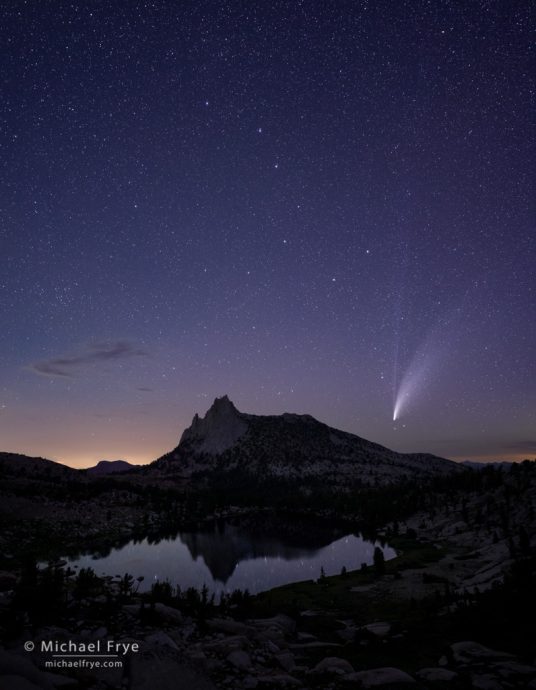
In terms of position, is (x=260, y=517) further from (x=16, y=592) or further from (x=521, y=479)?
(x=16, y=592)

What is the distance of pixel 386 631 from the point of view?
21.2m

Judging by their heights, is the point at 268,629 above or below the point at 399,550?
above

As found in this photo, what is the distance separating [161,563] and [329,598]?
94.2 feet

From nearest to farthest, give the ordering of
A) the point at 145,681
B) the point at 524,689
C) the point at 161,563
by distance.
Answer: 1. the point at 145,681
2. the point at 524,689
3. the point at 161,563

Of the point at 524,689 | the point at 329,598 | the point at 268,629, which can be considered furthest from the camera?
the point at 329,598

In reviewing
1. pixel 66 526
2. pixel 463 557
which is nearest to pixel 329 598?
pixel 463 557

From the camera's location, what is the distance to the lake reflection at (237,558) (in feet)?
153

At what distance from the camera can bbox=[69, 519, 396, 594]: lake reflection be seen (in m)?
46.8

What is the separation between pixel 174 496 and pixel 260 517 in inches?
1034

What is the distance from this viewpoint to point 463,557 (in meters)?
44.9

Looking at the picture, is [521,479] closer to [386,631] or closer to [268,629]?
[386,631]

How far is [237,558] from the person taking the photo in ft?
197

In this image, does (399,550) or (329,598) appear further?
(399,550)

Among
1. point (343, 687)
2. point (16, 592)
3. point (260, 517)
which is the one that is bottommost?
point (260, 517)
